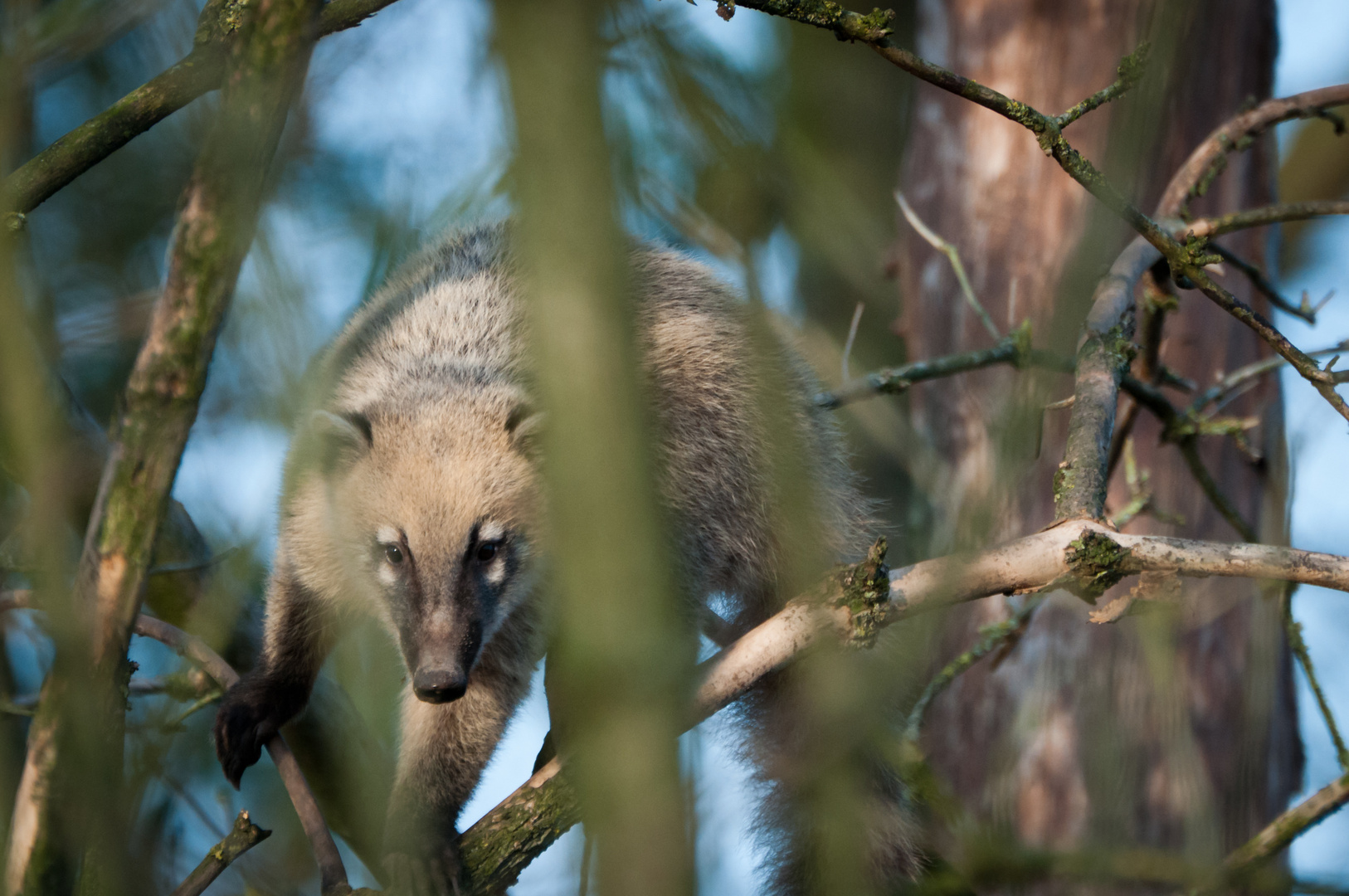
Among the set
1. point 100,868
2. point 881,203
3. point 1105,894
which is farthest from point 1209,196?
point 100,868

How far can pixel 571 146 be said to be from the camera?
1.63 m

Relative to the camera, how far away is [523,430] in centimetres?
384

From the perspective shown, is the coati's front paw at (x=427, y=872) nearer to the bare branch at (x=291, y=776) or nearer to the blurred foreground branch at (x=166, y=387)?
the bare branch at (x=291, y=776)

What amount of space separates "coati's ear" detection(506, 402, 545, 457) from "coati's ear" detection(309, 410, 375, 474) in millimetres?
544

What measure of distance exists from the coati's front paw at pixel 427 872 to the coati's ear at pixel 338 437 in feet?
4.93

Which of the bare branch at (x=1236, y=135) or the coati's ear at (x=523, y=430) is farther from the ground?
Answer: the bare branch at (x=1236, y=135)

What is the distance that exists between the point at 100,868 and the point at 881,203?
255 inches

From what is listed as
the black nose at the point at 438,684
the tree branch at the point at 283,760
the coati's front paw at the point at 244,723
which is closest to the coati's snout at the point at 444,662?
the black nose at the point at 438,684

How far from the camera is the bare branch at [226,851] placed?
255cm

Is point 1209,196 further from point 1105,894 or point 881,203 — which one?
point 1105,894

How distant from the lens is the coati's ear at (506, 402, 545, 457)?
3850 millimetres

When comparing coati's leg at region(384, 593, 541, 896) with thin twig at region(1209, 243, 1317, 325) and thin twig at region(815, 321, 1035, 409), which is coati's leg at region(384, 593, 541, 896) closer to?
thin twig at region(815, 321, 1035, 409)

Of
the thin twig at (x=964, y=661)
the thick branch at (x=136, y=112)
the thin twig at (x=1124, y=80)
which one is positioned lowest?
the thin twig at (x=964, y=661)

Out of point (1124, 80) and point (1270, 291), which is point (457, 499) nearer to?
point (1124, 80)
